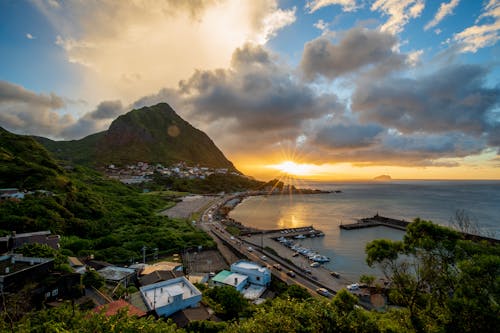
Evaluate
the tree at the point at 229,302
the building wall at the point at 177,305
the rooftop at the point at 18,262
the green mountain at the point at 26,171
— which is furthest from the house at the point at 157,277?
the green mountain at the point at 26,171

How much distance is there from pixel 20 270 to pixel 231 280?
638 inches

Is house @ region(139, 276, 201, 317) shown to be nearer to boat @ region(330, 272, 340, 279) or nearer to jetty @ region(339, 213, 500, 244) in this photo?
boat @ region(330, 272, 340, 279)

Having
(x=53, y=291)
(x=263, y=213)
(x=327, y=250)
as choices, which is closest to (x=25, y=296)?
(x=53, y=291)

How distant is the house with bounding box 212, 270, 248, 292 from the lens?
75.8ft

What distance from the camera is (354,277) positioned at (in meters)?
30.3

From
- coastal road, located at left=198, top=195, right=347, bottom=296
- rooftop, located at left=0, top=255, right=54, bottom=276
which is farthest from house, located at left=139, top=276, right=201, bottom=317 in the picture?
coastal road, located at left=198, top=195, right=347, bottom=296

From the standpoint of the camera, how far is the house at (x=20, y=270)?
46.2 ft

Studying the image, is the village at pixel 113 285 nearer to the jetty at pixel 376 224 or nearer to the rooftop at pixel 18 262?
the rooftop at pixel 18 262

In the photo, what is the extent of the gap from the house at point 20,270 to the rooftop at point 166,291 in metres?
6.45

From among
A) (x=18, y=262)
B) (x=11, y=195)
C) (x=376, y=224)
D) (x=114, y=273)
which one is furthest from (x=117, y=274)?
(x=376, y=224)

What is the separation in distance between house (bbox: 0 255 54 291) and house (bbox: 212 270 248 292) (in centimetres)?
1378

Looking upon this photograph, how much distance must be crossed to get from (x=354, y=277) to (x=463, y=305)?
26.0 m

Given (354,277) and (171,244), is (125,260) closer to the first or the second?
(171,244)

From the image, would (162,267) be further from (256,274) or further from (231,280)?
(256,274)
